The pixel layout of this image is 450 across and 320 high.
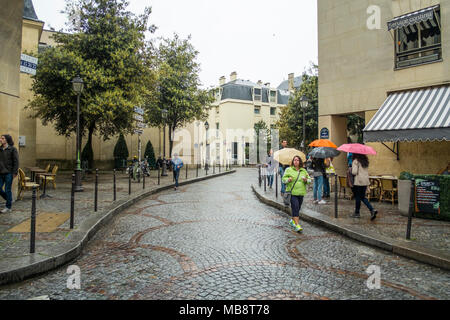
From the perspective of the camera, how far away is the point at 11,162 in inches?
310

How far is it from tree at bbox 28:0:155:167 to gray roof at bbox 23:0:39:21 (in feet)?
16.3

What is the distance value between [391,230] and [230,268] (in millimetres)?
4025

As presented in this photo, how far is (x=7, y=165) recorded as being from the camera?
7.77 metres

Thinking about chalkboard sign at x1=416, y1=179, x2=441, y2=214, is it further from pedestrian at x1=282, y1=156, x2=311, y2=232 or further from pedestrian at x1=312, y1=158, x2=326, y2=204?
pedestrian at x1=282, y1=156, x2=311, y2=232

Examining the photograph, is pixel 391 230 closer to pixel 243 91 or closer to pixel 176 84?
pixel 176 84

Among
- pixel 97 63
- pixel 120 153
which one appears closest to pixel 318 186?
pixel 97 63

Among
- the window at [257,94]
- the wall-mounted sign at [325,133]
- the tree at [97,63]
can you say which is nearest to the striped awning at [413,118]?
the wall-mounted sign at [325,133]

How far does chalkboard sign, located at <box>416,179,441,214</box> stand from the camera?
7.68 meters

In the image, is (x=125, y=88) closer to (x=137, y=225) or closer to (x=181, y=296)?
(x=137, y=225)

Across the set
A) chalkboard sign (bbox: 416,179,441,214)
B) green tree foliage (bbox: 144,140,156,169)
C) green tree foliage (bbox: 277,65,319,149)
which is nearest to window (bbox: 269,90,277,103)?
green tree foliage (bbox: 277,65,319,149)

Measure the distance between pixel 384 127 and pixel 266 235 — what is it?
5778 millimetres

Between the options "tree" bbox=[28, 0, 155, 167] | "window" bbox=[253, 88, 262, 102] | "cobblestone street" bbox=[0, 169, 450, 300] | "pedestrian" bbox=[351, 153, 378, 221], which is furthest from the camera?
"window" bbox=[253, 88, 262, 102]

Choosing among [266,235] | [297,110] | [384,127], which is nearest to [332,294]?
[266,235]

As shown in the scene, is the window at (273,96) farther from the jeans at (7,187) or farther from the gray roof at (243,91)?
the jeans at (7,187)
